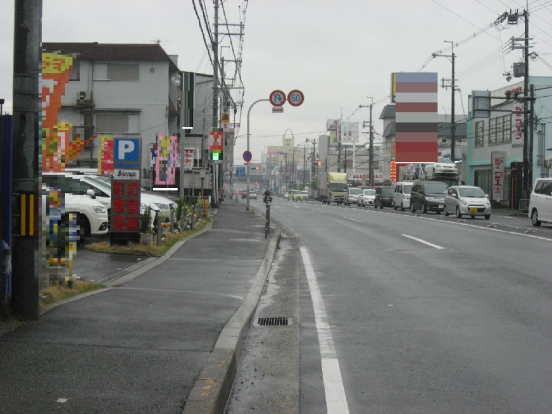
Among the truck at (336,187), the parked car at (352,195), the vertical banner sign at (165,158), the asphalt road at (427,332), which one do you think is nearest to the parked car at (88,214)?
the asphalt road at (427,332)

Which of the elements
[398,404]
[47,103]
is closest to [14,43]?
[47,103]

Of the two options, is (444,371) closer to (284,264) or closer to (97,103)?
(284,264)

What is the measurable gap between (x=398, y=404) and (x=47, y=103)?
5.94m

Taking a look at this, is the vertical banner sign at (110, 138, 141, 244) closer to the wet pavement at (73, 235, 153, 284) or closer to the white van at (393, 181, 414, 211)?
the wet pavement at (73, 235, 153, 284)

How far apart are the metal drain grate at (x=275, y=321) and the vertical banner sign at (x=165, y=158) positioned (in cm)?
2296

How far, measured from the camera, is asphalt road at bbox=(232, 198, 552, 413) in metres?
5.01

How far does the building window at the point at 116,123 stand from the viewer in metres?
38.9

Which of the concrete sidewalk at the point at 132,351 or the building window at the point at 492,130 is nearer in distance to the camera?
the concrete sidewalk at the point at 132,351

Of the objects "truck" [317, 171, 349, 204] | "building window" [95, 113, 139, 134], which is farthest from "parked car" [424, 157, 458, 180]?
"truck" [317, 171, 349, 204]

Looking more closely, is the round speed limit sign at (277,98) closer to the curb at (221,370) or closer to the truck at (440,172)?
the truck at (440,172)

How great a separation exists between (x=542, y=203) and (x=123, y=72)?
2510 centimetres

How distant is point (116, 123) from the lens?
39.2 metres

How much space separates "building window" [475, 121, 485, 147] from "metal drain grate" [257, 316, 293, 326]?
51172 mm

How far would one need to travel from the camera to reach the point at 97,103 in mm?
38531
